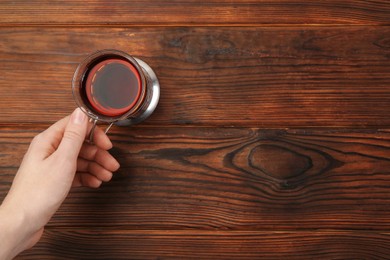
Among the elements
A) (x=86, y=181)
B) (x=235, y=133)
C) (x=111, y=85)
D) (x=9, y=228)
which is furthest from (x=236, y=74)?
(x=9, y=228)

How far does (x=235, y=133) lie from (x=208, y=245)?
8.0 inches

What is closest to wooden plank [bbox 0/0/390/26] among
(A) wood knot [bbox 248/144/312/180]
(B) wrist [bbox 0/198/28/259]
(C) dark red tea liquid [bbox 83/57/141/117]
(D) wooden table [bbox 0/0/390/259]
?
(D) wooden table [bbox 0/0/390/259]

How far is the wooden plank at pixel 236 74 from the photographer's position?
0.80 m

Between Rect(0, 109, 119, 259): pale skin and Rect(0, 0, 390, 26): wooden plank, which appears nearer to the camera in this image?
Rect(0, 109, 119, 259): pale skin

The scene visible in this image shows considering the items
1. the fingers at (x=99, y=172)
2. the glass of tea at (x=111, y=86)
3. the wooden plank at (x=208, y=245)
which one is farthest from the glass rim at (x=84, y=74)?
the wooden plank at (x=208, y=245)

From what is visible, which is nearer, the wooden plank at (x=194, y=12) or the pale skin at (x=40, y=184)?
the pale skin at (x=40, y=184)

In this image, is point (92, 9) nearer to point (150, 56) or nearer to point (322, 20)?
point (150, 56)

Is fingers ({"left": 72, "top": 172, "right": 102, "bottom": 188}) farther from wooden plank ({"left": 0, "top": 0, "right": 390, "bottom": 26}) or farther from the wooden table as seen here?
wooden plank ({"left": 0, "top": 0, "right": 390, "bottom": 26})

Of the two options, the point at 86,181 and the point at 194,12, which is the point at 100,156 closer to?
the point at 86,181

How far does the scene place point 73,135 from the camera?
0.71 meters

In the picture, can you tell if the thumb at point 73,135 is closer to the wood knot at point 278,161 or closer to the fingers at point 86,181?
the fingers at point 86,181

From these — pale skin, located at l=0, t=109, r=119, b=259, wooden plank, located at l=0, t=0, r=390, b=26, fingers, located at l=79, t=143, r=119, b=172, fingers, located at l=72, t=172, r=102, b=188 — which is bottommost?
pale skin, located at l=0, t=109, r=119, b=259

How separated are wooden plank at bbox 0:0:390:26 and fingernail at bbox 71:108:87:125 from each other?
0.20m

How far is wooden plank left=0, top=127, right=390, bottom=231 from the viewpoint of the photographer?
79 cm
